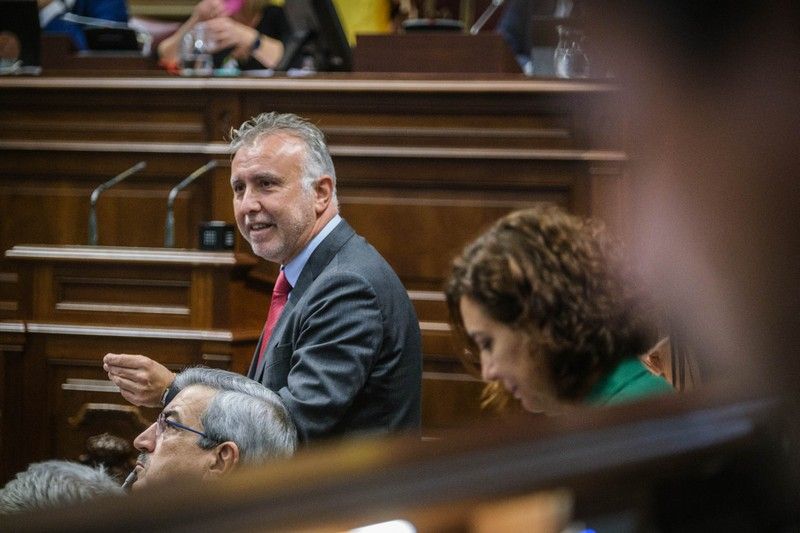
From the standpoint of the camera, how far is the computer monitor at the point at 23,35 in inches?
190

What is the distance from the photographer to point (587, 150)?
4.16m

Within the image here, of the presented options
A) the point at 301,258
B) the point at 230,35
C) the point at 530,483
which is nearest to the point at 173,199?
the point at 230,35

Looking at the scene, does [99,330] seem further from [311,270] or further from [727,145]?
[727,145]

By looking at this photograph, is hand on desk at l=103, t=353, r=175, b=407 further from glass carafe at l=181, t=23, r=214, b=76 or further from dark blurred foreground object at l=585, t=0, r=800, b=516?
glass carafe at l=181, t=23, r=214, b=76

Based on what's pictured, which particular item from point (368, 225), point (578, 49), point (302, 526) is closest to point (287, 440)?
point (302, 526)

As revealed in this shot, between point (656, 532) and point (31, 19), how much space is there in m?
4.81

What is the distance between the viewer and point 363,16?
5723 mm

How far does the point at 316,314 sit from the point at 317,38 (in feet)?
8.16

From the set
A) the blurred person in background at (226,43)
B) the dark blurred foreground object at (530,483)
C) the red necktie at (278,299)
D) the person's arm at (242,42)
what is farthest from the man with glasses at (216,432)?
the person's arm at (242,42)

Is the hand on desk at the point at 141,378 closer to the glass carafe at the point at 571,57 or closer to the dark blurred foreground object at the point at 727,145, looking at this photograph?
the dark blurred foreground object at the point at 727,145

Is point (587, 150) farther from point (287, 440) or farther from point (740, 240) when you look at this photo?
point (740, 240)

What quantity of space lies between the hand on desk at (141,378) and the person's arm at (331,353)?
0.75 ft

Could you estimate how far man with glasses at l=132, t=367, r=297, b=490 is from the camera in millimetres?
2025

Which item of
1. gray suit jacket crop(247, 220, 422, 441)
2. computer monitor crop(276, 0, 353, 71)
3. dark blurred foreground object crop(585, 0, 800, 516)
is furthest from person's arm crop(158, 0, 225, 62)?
dark blurred foreground object crop(585, 0, 800, 516)
